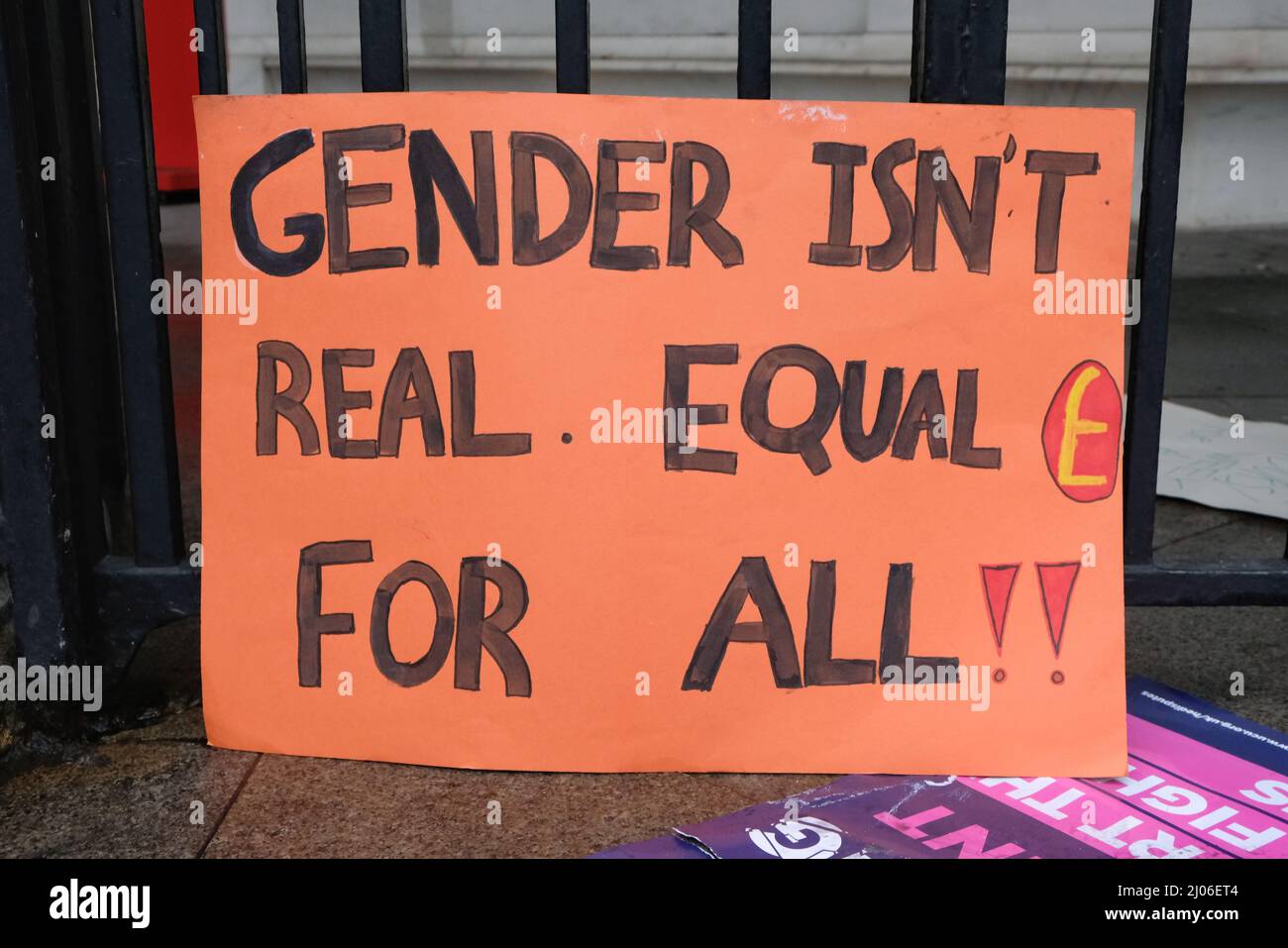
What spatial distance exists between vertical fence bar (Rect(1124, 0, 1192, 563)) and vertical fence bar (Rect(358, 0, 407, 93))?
0.91m

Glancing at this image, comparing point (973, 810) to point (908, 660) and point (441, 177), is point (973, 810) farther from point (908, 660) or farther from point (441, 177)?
point (441, 177)

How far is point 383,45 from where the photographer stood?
1660 mm

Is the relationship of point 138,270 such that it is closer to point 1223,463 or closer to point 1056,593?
point 1056,593

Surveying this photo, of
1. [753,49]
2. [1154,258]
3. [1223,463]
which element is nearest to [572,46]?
[753,49]

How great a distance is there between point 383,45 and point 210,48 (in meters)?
0.21

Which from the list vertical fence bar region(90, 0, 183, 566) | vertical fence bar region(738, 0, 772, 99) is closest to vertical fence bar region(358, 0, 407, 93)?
vertical fence bar region(90, 0, 183, 566)

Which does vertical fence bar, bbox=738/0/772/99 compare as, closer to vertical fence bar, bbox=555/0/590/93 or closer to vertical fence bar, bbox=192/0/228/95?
vertical fence bar, bbox=555/0/590/93

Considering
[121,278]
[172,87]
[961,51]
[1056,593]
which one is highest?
[172,87]

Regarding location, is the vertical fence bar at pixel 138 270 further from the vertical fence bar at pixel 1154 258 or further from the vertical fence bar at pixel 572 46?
the vertical fence bar at pixel 1154 258

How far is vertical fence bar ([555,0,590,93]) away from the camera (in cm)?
163

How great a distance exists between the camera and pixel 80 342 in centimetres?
179

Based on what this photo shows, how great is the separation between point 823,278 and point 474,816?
774 millimetres

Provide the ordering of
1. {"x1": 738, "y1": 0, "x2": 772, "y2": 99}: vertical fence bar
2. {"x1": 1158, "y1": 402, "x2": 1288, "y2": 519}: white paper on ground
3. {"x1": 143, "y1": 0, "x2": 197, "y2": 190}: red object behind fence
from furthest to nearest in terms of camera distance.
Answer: {"x1": 143, "y1": 0, "x2": 197, "y2": 190}: red object behind fence < {"x1": 1158, "y1": 402, "x2": 1288, "y2": 519}: white paper on ground < {"x1": 738, "y1": 0, "x2": 772, "y2": 99}: vertical fence bar

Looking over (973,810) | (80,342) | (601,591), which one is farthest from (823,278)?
(80,342)
